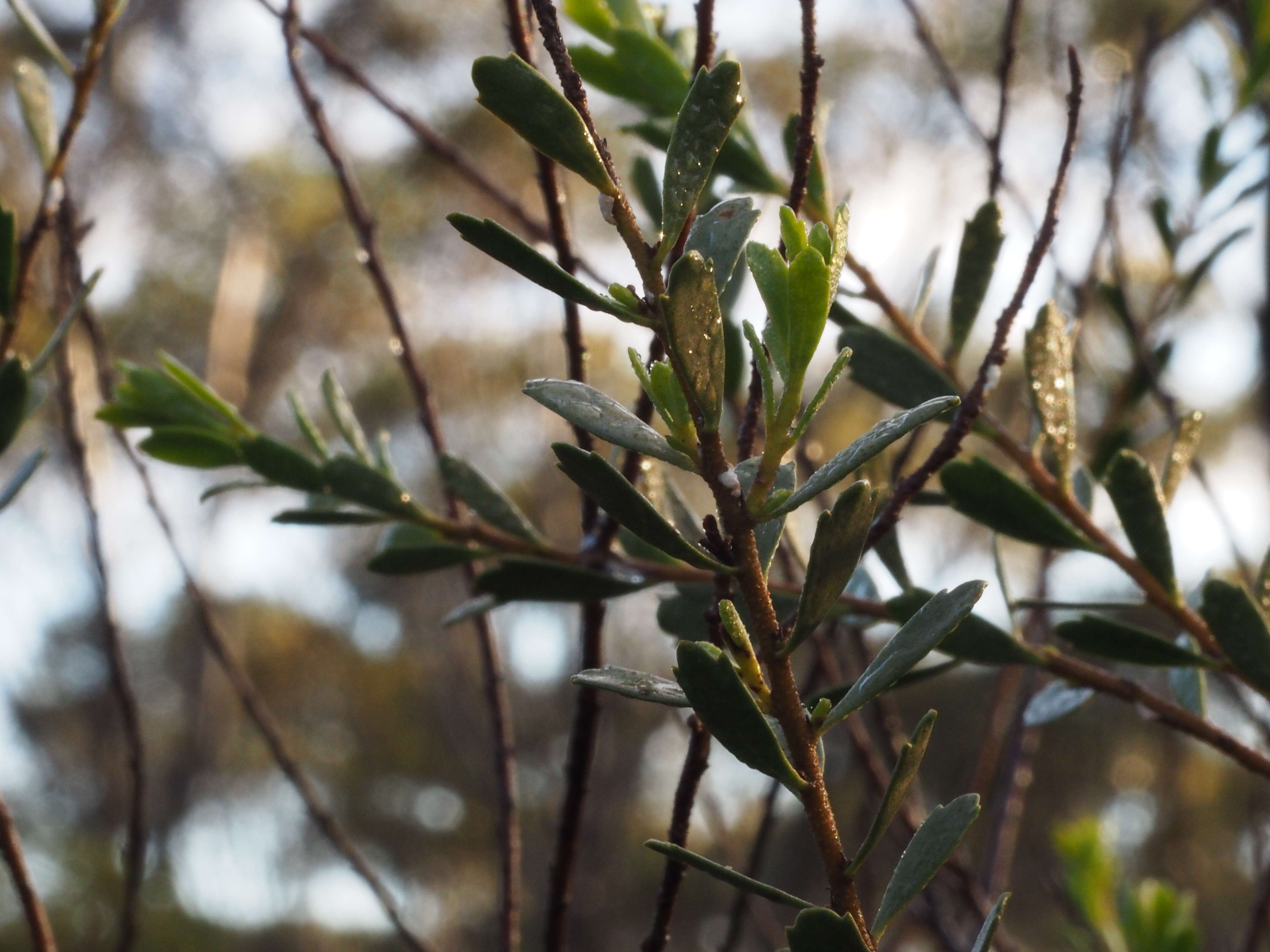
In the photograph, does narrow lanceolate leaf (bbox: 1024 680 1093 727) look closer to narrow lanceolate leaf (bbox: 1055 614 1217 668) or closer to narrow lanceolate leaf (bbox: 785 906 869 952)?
narrow lanceolate leaf (bbox: 1055 614 1217 668)

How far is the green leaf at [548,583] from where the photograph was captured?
35cm

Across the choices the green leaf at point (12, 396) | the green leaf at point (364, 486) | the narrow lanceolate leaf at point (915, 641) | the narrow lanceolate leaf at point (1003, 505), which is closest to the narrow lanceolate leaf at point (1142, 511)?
the narrow lanceolate leaf at point (1003, 505)

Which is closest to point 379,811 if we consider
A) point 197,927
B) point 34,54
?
point 197,927

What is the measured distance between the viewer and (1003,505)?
0.34m

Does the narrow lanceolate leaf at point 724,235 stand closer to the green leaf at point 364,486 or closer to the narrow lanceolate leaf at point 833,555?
the narrow lanceolate leaf at point 833,555

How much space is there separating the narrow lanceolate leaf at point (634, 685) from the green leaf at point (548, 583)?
12 cm

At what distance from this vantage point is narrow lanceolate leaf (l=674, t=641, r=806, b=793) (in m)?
0.19

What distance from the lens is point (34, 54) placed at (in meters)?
4.73

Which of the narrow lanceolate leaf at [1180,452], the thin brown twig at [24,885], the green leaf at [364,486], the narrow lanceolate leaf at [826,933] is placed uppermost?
the narrow lanceolate leaf at [1180,452]

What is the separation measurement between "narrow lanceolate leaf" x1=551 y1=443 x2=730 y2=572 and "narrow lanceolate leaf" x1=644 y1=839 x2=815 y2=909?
52 mm

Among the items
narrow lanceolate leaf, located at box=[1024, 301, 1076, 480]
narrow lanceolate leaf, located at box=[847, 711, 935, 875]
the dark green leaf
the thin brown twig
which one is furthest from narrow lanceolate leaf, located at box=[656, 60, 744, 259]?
the thin brown twig

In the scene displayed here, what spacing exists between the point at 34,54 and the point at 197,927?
12.4 ft

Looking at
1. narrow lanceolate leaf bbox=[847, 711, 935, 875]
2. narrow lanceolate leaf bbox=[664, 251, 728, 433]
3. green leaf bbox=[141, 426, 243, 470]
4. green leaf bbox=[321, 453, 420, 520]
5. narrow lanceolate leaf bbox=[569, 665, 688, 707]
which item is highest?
narrow lanceolate leaf bbox=[664, 251, 728, 433]

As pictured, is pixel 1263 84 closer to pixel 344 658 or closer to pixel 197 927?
pixel 197 927
